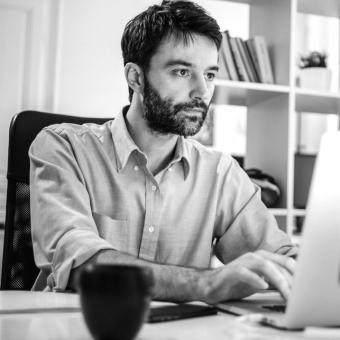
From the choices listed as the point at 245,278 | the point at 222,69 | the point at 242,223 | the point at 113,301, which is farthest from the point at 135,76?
the point at 113,301

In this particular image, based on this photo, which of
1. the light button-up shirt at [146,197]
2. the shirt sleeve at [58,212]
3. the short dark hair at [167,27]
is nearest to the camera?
the shirt sleeve at [58,212]

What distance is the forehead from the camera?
1.56 m

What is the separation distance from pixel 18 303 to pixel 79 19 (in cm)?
177

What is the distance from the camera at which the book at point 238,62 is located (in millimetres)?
2439

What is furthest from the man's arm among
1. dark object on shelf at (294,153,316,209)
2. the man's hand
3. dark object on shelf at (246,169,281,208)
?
dark object on shelf at (294,153,316,209)

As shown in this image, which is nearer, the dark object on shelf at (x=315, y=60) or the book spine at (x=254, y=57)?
the book spine at (x=254, y=57)

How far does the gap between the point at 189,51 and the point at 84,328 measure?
106 centimetres

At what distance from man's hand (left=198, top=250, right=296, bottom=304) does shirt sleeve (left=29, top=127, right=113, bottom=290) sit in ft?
0.89

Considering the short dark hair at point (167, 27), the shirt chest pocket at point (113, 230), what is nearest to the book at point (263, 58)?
the short dark hair at point (167, 27)

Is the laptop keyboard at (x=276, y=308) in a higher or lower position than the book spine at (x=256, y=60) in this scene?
lower

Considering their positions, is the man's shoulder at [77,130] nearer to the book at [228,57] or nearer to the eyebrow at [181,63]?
the eyebrow at [181,63]

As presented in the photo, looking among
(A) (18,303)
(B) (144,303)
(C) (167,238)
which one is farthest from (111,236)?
(B) (144,303)

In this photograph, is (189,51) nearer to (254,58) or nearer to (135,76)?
(135,76)

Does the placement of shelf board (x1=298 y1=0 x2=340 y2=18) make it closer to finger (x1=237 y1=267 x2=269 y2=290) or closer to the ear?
the ear
